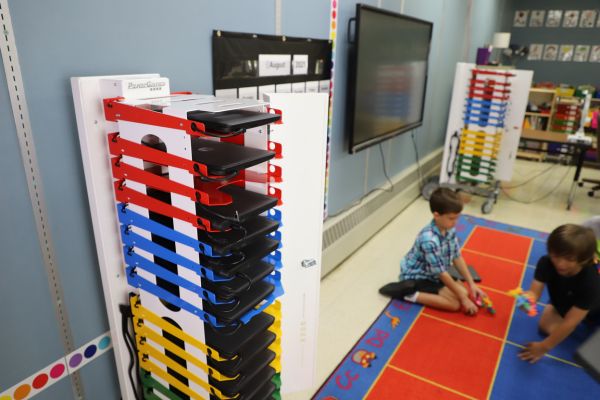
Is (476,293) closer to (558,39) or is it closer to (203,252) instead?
(203,252)

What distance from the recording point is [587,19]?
716 cm

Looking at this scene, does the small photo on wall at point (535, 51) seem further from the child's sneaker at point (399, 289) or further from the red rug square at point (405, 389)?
the red rug square at point (405, 389)

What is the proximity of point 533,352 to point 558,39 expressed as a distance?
718cm

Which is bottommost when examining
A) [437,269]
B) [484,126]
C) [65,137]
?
[437,269]

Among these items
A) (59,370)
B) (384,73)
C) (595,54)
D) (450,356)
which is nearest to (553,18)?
(595,54)

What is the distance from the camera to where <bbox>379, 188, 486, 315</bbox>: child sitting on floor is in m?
2.59

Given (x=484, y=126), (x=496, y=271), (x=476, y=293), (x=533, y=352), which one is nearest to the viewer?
(x=533, y=352)

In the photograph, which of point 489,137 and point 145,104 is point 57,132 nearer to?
point 145,104

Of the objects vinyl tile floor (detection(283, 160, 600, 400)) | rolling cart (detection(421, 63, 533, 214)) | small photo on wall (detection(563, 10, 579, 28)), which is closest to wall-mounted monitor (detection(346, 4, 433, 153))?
rolling cart (detection(421, 63, 533, 214))

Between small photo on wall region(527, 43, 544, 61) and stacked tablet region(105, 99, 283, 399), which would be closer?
stacked tablet region(105, 99, 283, 399)

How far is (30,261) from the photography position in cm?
123

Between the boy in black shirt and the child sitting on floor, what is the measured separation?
0.47m

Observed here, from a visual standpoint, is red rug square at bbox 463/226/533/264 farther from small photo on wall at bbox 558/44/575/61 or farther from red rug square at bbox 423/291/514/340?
small photo on wall at bbox 558/44/575/61

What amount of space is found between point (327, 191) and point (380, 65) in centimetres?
106
